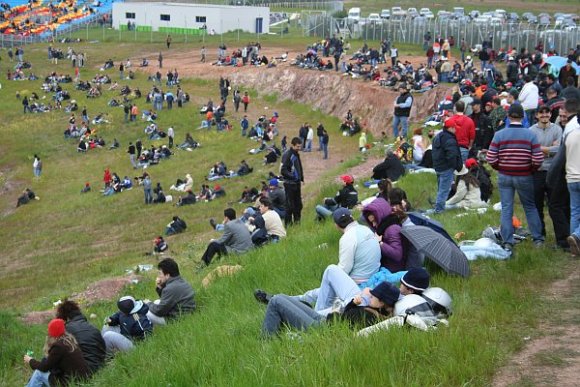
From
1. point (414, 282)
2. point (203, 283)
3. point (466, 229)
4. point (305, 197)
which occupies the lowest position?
point (305, 197)

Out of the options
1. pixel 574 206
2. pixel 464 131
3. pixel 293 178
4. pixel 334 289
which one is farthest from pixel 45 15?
pixel 334 289

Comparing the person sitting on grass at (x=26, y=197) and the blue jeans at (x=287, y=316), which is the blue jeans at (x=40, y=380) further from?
the person sitting on grass at (x=26, y=197)

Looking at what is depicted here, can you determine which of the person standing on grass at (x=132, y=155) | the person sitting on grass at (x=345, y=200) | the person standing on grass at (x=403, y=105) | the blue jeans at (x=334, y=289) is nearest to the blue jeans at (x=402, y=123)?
the person standing on grass at (x=403, y=105)

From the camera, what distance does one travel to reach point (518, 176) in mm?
10414

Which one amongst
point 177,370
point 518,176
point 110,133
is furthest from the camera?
point 110,133

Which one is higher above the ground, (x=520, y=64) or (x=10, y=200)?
(x=520, y=64)

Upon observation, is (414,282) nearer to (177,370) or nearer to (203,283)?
(177,370)

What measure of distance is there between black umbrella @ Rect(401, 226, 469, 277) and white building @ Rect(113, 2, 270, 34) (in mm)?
65291

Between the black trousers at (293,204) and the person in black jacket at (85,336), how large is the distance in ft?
24.4

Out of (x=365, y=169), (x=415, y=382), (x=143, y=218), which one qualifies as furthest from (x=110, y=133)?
(x=415, y=382)

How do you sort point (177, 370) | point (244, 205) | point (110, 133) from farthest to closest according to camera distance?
point (110, 133) < point (244, 205) < point (177, 370)

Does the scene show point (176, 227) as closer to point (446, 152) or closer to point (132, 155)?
point (132, 155)

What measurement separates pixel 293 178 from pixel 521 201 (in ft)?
21.4

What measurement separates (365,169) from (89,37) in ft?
186
